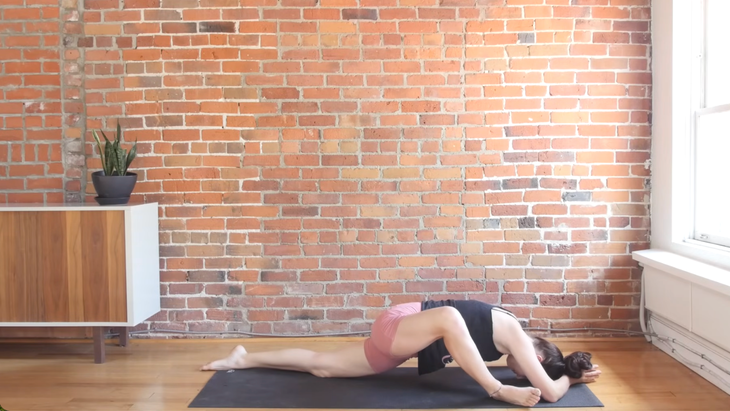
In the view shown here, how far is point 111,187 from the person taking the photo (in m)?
3.71

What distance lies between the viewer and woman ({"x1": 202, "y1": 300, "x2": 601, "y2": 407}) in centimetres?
288

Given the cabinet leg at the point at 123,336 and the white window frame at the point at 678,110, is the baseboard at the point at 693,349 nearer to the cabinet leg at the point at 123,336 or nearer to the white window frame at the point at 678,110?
the white window frame at the point at 678,110

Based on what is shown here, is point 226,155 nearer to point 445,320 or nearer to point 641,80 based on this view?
point 445,320

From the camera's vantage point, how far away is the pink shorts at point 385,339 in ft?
9.86

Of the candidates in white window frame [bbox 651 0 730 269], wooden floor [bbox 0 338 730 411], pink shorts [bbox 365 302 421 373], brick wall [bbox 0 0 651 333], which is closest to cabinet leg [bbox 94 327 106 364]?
wooden floor [bbox 0 338 730 411]

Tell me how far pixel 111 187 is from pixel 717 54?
381 centimetres

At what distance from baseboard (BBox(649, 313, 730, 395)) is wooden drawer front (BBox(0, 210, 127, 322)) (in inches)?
133

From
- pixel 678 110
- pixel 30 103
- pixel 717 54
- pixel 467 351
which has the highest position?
pixel 717 54

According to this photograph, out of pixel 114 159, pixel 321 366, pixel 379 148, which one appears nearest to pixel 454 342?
pixel 321 366

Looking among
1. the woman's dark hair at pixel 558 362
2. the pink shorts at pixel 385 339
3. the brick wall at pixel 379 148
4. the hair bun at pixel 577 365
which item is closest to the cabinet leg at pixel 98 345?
the brick wall at pixel 379 148

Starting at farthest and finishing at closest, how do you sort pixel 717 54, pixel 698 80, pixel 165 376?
pixel 698 80, pixel 717 54, pixel 165 376

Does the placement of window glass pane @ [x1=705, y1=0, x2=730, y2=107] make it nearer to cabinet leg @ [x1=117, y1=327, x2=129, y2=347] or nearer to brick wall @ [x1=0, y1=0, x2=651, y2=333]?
brick wall @ [x1=0, y1=0, x2=651, y2=333]

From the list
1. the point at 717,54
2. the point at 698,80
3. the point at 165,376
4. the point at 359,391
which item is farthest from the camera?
the point at 698,80

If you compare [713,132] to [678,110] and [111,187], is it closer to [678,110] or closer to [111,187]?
[678,110]
